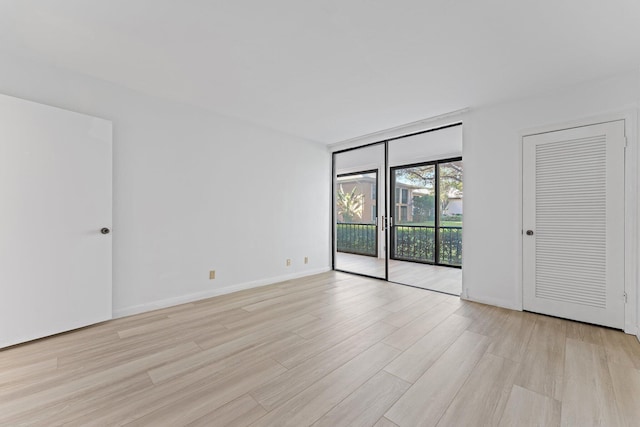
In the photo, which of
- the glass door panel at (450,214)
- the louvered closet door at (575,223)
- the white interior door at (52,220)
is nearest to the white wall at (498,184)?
the louvered closet door at (575,223)

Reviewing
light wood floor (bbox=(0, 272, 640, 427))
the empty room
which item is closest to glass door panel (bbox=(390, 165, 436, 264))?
the empty room

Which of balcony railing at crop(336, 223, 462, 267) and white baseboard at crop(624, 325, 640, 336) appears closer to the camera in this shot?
white baseboard at crop(624, 325, 640, 336)

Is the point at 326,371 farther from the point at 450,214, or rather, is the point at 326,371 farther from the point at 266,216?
the point at 450,214

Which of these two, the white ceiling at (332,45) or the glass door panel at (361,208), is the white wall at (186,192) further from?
the glass door panel at (361,208)

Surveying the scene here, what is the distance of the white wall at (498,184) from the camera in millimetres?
2924

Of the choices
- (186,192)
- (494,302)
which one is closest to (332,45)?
(186,192)

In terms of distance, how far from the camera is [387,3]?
1.72 metres

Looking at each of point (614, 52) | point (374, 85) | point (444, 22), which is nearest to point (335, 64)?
point (374, 85)

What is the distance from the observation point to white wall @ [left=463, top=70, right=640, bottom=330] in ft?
9.59

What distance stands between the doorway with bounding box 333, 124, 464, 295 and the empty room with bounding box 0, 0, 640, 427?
1.42 m

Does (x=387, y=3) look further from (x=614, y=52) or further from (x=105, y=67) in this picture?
(x=105, y=67)

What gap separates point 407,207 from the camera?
6.58 metres

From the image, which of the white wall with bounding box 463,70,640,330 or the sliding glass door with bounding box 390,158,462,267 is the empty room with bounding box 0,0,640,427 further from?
the sliding glass door with bounding box 390,158,462,267

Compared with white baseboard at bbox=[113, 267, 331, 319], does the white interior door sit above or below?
above
